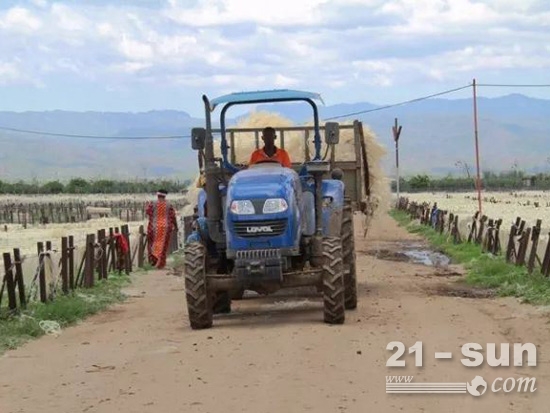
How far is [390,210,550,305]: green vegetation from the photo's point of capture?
571 inches

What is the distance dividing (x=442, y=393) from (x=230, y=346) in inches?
118

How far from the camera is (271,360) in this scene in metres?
9.61

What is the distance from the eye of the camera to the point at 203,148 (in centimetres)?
1306

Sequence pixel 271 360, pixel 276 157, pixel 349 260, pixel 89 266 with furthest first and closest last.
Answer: pixel 89 266 → pixel 349 260 → pixel 276 157 → pixel 271 360

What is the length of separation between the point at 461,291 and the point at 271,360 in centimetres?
724

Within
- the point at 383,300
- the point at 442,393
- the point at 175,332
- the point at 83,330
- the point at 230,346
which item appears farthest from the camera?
the point at 383,300

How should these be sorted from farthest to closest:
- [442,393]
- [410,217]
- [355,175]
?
[410,217] → [355,175] → [442,393]

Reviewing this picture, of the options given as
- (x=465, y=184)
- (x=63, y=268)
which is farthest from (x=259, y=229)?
(x=465, y=184)

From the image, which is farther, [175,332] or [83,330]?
[83,330]

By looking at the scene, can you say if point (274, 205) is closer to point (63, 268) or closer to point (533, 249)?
point (63, 268)

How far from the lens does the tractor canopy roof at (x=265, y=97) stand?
13.0m

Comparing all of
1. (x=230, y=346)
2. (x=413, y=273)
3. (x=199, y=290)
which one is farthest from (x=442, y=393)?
(x=413, y=273)

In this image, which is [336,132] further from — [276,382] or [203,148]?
[276,382]

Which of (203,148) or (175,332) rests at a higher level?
(203,148)
